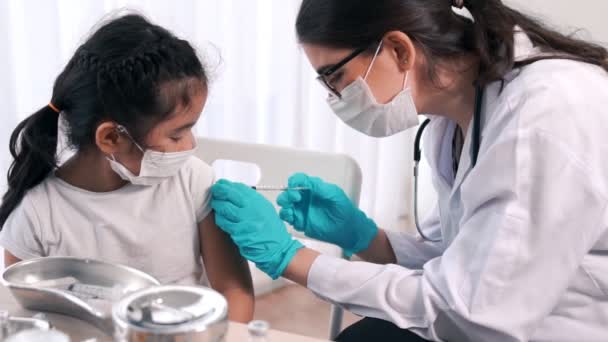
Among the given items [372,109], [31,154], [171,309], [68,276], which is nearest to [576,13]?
[372,109]

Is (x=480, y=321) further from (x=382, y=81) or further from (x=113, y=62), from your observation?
(x=113, y=62)

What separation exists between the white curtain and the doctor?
14.9 inches

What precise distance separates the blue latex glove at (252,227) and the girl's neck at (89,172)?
24 centimetres

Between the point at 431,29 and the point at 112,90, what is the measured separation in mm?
648

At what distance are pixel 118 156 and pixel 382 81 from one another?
1.90 feet

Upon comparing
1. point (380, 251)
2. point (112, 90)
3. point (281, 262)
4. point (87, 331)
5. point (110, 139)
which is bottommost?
point (380, 251)

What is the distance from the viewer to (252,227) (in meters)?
1.41

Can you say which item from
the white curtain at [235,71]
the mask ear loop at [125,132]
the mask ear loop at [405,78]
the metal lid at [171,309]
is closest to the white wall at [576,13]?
the white curtain at [235,71]

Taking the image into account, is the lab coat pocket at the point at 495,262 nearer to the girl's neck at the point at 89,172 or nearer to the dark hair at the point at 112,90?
the dark hair at the point at 112,90

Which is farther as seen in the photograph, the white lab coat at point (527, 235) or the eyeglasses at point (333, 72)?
the eyeglasses at point (333, 72)

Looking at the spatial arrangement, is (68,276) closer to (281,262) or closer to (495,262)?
(281,262)

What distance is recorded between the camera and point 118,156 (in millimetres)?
1390

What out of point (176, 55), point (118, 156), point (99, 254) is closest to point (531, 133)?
point (176, 55)

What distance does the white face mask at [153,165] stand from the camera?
4.46 feet
